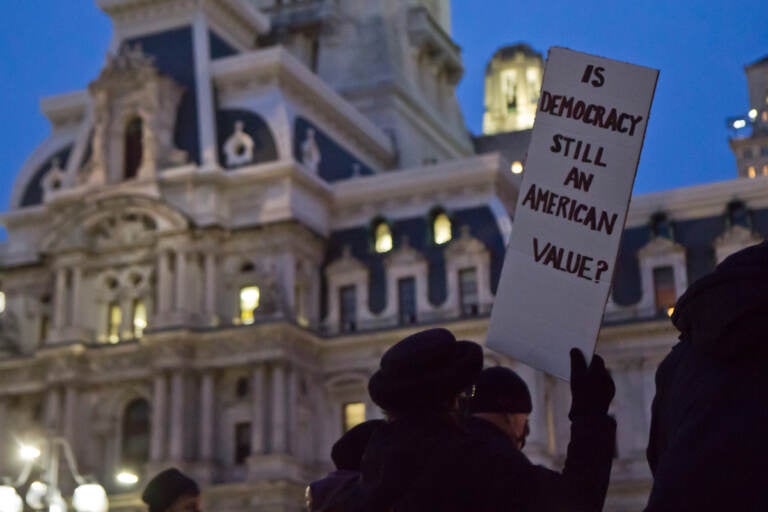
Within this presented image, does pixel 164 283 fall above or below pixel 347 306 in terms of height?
above

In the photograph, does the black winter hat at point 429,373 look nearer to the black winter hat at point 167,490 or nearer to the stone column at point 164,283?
the black winter hat at point 167,490

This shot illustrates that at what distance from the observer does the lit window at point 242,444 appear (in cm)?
3834

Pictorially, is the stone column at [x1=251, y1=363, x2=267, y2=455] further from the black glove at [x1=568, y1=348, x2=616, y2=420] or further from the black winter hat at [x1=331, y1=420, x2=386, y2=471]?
the black glove at [x1=568, y1=348, x2=616, y2=420]

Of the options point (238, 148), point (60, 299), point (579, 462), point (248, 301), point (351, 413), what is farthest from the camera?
point (238, 148)

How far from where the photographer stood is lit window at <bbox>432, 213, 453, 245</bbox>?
41287 mm

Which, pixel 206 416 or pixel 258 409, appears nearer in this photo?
pixel 258 409

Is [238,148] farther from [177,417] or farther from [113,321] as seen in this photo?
[177,417]

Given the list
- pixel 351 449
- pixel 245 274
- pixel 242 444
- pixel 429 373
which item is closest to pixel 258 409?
pixel 242 444

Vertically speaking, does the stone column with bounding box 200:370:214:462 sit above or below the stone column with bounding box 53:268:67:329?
below

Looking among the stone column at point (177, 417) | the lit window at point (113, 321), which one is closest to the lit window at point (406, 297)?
the stone column at point (177, 417)

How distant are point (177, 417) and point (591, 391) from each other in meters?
35.0

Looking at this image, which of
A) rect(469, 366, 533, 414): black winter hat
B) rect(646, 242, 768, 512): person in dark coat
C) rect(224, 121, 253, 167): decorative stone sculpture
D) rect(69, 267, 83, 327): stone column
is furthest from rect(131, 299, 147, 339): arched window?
rect(646, 242, 768, 512): person in dark coat

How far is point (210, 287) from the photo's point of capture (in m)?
39.9

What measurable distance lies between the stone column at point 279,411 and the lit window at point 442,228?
7342mm
